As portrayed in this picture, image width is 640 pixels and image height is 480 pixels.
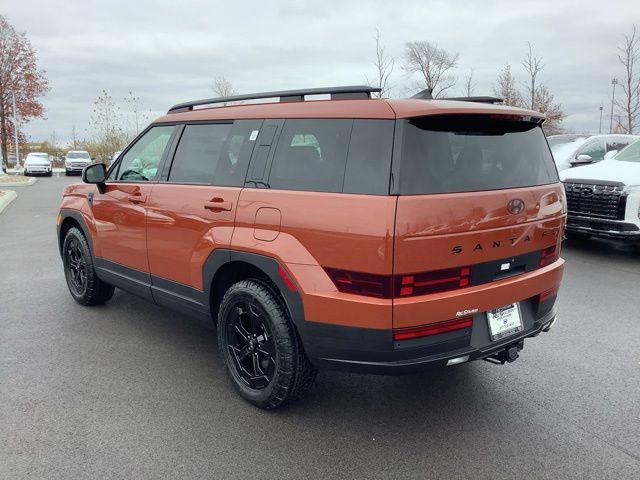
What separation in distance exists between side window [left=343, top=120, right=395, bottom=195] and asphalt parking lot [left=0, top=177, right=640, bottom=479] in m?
1.44

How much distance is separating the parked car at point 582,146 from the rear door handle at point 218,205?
8.73 m

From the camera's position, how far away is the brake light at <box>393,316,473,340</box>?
8.71ft

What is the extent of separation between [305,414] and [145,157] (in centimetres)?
253

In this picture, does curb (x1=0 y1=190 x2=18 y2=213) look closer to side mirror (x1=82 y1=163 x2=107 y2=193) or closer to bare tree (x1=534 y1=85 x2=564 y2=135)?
side mirror (x1=82 y1=163 x2=107 y2=193)

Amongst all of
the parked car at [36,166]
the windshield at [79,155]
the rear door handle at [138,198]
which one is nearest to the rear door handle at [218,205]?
the rear door handle at [138,198]

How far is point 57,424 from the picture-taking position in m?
3.12

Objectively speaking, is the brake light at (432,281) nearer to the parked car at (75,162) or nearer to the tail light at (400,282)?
the tail light at (400,282)

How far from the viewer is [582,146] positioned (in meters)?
10.9

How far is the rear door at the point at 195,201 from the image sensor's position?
3418 mm

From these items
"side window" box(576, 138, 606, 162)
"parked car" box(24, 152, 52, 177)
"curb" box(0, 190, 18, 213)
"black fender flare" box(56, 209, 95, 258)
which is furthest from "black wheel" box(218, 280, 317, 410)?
"parked car" box(24, 152, 52, 177)

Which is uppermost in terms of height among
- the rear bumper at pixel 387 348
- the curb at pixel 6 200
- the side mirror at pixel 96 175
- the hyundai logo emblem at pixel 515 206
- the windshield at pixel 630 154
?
the windshield at pixel 630 154

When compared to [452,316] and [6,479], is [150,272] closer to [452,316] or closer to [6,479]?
[6,479]

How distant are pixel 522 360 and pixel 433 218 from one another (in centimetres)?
205

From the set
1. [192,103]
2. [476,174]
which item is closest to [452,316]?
[476,174]
